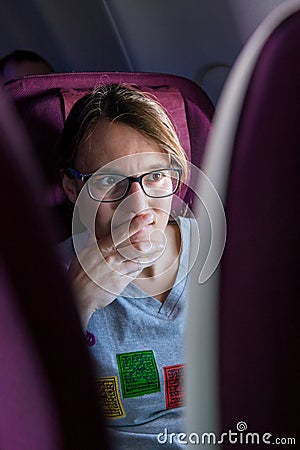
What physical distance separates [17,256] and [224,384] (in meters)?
0.22

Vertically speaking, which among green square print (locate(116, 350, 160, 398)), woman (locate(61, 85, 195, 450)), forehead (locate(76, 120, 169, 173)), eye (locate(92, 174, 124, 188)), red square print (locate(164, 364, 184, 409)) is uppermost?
forehead (locate(76, 120, 169, 173))

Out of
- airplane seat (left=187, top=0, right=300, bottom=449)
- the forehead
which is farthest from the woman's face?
airplane seat (left=187, top=0, right=300, bottom=449)

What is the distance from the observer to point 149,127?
37.3 inches

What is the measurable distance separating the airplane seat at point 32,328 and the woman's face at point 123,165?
353 millimetres

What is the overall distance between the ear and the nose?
99mm

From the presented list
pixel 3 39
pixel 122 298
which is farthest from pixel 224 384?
pixel 3 39

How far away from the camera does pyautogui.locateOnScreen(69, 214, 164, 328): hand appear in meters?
0.83

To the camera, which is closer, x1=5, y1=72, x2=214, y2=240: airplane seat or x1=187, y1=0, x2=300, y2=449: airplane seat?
x1=187, y1=0, x2=300, y2=449: airplane seat

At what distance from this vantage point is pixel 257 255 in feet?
1.89

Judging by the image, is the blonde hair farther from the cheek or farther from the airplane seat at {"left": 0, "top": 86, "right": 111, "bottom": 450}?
the airplane seat at {"left": 0, "top": 86, "right": 111, "bottom": 450}

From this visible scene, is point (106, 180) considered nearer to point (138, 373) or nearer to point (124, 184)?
point (124, 184)

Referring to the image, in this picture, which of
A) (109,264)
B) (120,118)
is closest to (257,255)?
(109,264)

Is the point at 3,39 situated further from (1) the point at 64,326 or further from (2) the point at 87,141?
(1) the point at 64,326

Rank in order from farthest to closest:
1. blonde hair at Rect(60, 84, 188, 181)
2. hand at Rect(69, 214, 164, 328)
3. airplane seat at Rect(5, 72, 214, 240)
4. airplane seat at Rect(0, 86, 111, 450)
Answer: airplane seat at Rect(5, 72, 214, 240), blonde hair at Rect(60, 84, 188, 181), hand at Rect(69, 214, 164, 328), airplane seat at Rect(0, 86, 111, 450)
